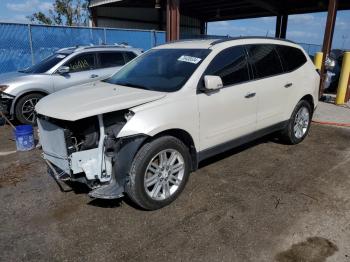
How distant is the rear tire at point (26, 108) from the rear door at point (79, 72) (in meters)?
0.58

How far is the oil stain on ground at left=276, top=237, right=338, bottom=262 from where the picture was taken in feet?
8.82

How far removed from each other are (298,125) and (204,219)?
3087 mm

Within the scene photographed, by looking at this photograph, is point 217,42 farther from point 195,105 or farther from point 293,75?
point 293,75

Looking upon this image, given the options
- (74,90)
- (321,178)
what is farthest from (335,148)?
(74,90)

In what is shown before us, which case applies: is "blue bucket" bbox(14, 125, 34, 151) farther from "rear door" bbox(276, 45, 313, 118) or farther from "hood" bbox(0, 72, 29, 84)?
"rear door" bbox(276, 45, 313, 118)

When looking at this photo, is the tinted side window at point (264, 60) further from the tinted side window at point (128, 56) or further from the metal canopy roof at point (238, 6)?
the metal canopy roof at point (238, 6)

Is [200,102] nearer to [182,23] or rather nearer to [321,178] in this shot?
[321,178]

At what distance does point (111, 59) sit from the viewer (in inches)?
324

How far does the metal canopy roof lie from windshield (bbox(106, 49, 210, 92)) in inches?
587

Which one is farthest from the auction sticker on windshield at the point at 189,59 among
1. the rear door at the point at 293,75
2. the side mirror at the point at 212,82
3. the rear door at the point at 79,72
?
the rear door at the point at 79,72

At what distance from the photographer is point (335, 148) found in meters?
5.45

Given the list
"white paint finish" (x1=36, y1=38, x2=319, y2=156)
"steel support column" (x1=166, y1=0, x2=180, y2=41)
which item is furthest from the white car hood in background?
"steel support column" (x1=166, y1=0, x2=180, y2=41)

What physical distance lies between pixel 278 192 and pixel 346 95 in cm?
701

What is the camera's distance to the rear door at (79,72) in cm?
744
